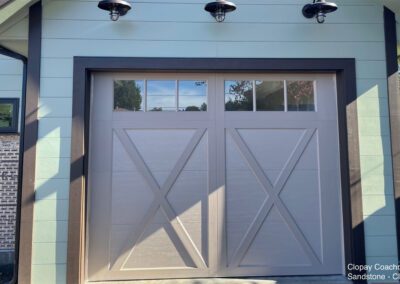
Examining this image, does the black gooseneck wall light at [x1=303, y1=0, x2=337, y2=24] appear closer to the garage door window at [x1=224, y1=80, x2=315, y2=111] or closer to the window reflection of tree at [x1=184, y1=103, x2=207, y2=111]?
the garage door window at [x1=224, y1=80, x2=315, y2=111]

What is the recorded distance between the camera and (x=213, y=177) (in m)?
3.50

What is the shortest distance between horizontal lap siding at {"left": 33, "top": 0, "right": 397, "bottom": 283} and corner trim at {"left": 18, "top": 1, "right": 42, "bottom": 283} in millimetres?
56

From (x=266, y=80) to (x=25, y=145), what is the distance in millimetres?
2463

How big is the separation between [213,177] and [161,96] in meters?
0.99

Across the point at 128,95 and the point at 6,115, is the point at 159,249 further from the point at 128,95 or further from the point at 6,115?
the point at 6,115

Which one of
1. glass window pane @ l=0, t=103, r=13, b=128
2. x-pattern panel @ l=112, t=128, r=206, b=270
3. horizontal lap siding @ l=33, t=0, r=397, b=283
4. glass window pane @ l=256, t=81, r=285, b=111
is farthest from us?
glass window pane @ l=0, t=103, r=13, b=128

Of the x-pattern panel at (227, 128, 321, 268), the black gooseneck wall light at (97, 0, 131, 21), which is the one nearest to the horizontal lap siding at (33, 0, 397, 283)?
the black gooseneck wall light at (97, 0, 131, 21)

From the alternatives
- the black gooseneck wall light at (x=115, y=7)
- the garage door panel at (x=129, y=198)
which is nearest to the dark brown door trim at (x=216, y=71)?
the garage door panel at (x=129, y=198)

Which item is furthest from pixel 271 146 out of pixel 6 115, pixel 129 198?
pixel 6 115

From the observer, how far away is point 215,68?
137 inches

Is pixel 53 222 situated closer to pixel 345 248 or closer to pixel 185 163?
pixel 185 163

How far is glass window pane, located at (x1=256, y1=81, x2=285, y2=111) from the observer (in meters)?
3.64

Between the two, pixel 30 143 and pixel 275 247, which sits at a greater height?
pixel 30 143

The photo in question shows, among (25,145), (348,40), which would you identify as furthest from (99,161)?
(348,40)
